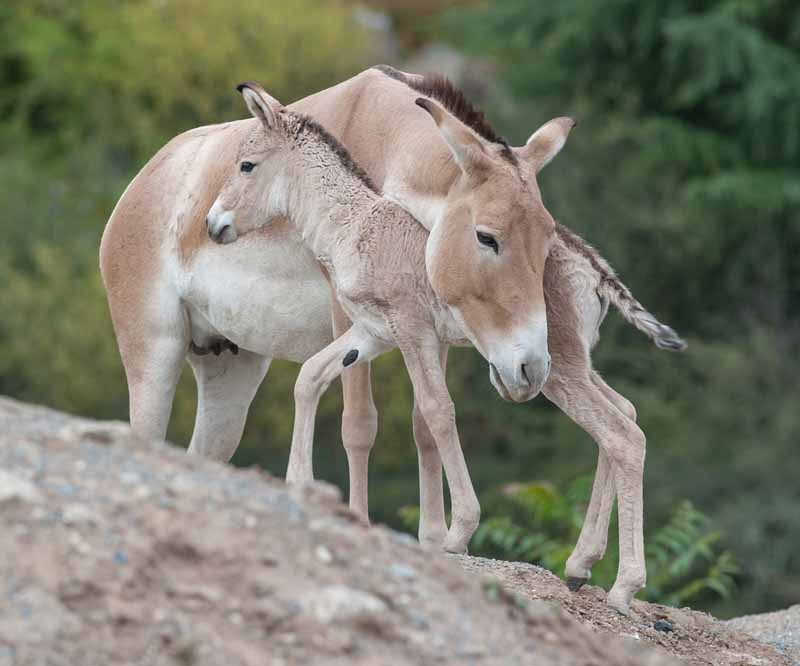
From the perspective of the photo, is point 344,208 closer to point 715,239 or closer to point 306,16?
point 715,239

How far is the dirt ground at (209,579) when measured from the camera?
4.29 metres

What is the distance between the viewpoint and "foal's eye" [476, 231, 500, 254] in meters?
6.59

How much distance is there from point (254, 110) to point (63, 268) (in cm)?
1629

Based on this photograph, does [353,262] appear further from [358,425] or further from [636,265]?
[636,265]

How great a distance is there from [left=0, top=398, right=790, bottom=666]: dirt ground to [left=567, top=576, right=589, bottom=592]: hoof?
85.7 inches

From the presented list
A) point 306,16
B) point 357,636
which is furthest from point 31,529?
point 306,16

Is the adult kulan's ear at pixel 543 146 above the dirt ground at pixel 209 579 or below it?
above

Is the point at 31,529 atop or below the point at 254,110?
below

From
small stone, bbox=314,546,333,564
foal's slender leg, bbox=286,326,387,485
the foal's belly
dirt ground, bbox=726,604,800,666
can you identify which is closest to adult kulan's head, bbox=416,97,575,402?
foal's slender leg, bbox=286,326,387,485

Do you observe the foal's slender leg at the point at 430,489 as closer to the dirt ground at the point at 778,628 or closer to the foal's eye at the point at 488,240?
the foal's eye at the point at 488,240

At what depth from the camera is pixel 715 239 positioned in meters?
22.6

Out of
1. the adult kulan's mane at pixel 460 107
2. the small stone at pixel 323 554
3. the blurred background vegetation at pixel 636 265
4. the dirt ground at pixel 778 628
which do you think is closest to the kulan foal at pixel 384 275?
the adult kulan's mane at pixel 460 107

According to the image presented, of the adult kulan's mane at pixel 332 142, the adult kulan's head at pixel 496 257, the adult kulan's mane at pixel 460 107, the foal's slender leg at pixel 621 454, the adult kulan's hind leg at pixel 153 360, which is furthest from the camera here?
the adult kulan's hind leg at pixel 153 360

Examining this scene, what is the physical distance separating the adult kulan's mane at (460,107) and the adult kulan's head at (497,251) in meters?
0.10
